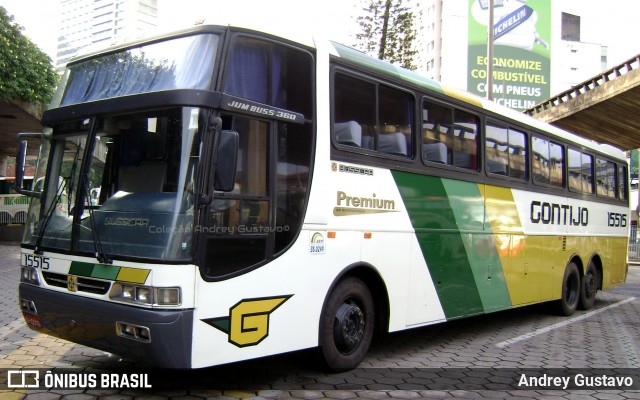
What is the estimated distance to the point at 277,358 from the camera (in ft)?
20.1

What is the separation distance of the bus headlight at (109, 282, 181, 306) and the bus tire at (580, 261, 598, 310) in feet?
29.3

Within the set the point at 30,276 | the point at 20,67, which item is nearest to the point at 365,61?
the point at 30,276

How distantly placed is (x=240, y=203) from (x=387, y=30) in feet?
65.4

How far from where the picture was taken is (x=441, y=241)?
6.85m

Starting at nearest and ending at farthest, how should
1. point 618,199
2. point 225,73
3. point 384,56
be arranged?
point 225,73, point 618,199, point 384,56

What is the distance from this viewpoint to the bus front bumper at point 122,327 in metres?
4.07

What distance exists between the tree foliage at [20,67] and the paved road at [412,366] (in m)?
11.3

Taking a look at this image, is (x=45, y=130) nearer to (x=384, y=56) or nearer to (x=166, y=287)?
(x=166, y=287)

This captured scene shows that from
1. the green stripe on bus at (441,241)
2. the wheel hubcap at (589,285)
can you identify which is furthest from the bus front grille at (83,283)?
the wheel hubcap at (589,285)

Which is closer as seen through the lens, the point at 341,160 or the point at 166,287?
the point at 166,287

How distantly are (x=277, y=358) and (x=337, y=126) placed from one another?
102 inches

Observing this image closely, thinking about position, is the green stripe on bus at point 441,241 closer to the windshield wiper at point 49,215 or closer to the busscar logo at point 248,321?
the busscar logo at point 248,321

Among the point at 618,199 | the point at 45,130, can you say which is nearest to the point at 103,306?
the point at 45,130

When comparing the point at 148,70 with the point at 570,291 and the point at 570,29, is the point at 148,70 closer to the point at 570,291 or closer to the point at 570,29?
the point at 570,291
